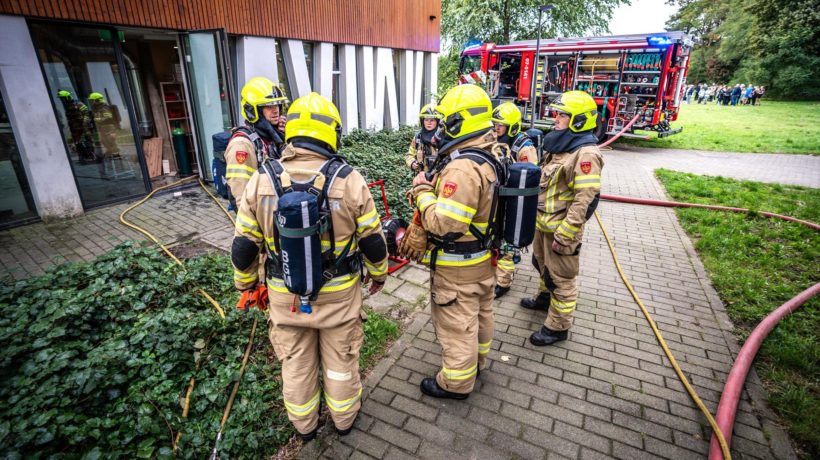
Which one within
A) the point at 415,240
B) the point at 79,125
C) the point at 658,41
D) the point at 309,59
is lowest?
the point at 415,240

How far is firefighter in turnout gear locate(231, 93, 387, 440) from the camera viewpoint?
8.25 feet

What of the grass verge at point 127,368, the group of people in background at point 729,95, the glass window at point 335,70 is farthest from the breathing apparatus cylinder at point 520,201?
the group of people in background at point 729,95

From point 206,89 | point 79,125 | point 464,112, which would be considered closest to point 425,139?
point 464,112

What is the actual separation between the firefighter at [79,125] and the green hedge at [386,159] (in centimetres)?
485

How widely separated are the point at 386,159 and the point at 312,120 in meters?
7.29

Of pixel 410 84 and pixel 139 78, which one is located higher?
pixel 139 78

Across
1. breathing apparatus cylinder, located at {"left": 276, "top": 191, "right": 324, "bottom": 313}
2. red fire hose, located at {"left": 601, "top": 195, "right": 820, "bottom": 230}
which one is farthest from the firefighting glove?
red fire hose, located at {"left": 601, "top": 195, "right": 820, "bottom": 230}

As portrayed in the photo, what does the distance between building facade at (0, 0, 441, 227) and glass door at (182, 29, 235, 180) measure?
0.02m

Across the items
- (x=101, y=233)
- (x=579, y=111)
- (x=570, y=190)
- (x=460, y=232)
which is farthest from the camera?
(x=101, y=233)

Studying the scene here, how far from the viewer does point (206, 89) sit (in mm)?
8578

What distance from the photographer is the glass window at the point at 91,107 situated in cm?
666

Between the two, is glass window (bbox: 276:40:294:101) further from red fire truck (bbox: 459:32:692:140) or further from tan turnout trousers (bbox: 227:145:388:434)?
tan turnout trousers (bbox: 227:145:388:434)

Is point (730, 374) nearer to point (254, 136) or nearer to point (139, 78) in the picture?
point (254, 136)

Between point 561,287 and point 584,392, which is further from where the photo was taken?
point 561,287
